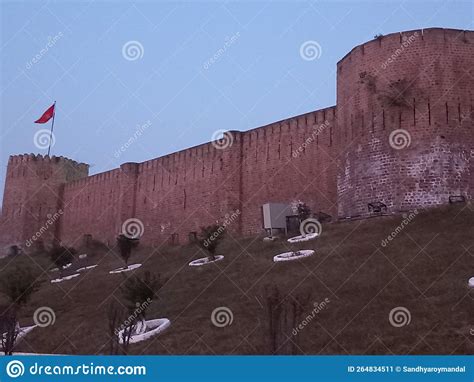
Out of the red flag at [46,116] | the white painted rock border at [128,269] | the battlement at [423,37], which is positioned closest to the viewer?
the battlement at [423,37]

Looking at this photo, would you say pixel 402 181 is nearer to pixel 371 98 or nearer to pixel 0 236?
pixel 371 98

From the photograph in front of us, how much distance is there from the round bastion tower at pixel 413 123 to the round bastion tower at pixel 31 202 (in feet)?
81.8

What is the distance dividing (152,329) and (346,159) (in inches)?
401

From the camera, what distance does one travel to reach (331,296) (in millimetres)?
11547

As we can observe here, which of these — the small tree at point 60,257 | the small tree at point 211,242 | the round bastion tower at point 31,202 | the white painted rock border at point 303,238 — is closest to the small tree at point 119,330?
the small tree at point 211,242

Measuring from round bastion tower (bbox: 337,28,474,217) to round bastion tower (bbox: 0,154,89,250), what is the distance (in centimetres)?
2492

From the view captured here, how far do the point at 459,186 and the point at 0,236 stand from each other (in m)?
31.1

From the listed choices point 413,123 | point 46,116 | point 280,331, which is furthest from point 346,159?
point 46,116

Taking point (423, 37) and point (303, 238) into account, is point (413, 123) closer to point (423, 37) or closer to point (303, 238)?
point (423, 37)

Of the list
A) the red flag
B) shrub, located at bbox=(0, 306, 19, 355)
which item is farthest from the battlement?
the red flag

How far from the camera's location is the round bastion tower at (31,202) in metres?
38.2

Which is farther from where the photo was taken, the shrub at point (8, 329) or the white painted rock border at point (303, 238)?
the white painted rock border at point (303, 238)

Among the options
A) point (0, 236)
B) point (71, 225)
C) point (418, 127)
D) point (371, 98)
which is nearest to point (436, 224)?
point (418, 127)

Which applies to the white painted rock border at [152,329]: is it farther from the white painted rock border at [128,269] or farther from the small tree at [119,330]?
the white painted rock border at [128,269]
